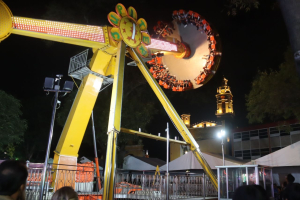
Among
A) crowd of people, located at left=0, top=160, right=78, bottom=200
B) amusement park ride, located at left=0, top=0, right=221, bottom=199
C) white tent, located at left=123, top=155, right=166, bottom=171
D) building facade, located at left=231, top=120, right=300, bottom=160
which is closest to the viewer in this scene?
crowd of people, located at left=0, top=160, right=78, bottom=200

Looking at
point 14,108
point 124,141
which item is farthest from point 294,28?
point 14,108

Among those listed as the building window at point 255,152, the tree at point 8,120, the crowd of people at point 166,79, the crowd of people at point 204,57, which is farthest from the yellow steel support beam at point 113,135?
the building window at point 255,152

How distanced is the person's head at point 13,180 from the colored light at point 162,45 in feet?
38.9

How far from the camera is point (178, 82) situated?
17500 mm

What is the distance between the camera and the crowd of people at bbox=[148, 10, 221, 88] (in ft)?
52.7

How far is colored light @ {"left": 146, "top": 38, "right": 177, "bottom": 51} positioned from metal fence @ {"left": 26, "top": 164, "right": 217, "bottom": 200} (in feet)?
22.3

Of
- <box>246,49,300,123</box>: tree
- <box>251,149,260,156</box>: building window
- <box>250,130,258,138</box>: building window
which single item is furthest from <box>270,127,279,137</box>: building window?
<box>246,49,300,123</box>: tree

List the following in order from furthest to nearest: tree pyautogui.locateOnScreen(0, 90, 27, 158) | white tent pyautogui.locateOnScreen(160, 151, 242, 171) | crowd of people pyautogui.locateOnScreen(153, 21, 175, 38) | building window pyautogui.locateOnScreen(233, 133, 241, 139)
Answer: building window pyautogui.locateOnScreen(233, 133, 241, 139), tree pyautogui.locateOnScreen(0, 90, 27, 158), crowd of people pyautogui.locateOnScreen(153, 21, 175, 38), white tent pyautogui.locateOnScreen(160, 151, 242, 171)

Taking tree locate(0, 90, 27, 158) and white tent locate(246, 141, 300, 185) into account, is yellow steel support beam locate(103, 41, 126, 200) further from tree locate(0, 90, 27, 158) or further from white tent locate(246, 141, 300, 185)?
tree locate(0, 90, 27, 158)

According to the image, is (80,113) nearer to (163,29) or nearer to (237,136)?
(163,29)

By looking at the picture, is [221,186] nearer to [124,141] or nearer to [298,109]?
[298,109]

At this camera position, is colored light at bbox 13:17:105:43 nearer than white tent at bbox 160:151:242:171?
Yes

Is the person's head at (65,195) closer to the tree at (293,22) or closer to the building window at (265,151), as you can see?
the tree at (293,22)

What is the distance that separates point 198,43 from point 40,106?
24.0 meters
